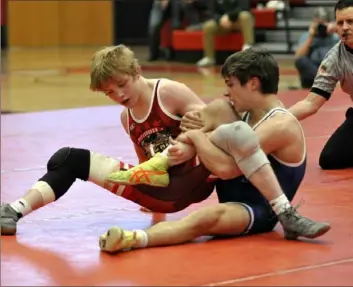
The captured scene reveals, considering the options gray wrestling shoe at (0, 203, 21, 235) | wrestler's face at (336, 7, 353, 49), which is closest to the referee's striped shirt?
wrestler's face at (336, 7, 353, 49)

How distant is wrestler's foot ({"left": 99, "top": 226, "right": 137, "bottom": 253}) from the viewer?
10.6 ft

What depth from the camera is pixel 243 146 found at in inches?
131

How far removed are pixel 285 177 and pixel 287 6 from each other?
1133cm

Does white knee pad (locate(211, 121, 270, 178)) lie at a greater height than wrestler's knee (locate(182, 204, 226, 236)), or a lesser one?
greater

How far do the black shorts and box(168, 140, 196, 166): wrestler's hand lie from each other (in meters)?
0.18

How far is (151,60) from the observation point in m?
15.0

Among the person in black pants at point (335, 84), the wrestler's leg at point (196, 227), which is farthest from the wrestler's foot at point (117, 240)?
the person in black pants at point (335, 84)

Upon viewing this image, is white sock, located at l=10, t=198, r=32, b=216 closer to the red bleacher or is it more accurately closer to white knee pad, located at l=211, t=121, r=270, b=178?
white knee pad, located at l=211, t=121, r=270, b=178

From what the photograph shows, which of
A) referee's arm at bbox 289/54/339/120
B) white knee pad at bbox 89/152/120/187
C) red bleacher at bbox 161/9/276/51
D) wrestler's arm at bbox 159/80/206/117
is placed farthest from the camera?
red bleacher at bbox 161/9/276/51

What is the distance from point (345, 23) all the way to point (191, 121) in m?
1.62

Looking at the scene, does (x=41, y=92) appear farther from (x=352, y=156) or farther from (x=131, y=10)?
(x=131, y=10)

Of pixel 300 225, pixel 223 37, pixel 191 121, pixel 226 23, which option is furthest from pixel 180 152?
pixel 223 37

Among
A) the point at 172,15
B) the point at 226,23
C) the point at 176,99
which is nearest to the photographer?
the point at 176,99

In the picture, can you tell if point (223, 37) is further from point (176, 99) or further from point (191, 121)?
point (191, 121)
